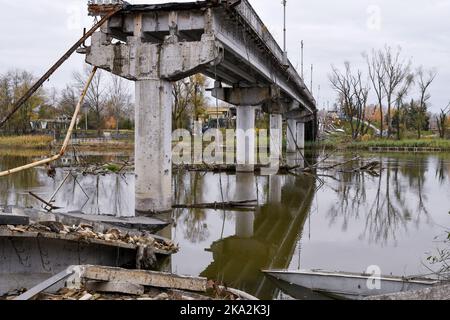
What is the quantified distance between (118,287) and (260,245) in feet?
16.5

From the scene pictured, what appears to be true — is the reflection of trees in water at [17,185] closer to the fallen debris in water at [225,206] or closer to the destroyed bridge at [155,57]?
the destroyed bridge at [155,57]

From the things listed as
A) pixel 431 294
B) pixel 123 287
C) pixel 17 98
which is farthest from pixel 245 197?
pixel 17 98

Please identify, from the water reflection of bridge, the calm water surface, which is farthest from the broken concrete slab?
the water reflection of bridge

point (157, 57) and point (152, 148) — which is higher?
point (157, 57)

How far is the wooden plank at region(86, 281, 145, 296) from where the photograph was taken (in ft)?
19.0

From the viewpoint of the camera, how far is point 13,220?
270 inches

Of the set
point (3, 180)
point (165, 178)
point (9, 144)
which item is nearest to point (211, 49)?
point (165, 178)

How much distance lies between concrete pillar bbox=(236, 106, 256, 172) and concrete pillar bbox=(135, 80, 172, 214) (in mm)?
13826

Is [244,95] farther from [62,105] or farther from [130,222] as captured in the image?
[62,105]

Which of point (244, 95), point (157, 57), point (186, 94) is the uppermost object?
point (186, 94)

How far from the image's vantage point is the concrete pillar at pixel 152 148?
12742 millimetres

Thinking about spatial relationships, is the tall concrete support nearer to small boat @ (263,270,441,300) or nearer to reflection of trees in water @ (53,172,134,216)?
reflection of trees in water @ (53,172,134,216)

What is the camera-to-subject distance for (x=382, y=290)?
6551mm

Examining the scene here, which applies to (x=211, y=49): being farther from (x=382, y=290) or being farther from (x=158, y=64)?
(x=382, y=290)
